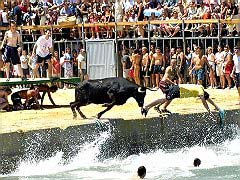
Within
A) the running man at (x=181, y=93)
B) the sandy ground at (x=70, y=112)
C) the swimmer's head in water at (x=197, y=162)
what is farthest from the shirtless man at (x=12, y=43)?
the swimmer's head in water at (x=197, y=162)

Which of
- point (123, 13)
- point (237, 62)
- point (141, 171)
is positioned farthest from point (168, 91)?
point (123, 13)

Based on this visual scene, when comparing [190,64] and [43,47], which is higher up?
[43,47]

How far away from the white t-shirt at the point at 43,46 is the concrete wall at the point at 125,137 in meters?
4.61

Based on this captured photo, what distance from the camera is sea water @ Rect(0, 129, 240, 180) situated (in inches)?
619

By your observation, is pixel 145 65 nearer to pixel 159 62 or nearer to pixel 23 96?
pixel 159 62

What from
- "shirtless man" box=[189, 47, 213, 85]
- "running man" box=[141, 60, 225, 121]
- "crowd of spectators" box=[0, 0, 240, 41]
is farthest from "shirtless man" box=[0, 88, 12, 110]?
"crowd of spectators" box=[0, 0, 240, 41]

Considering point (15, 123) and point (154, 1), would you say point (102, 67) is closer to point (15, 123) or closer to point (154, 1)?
point (154, 1)

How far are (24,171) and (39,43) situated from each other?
6.21m

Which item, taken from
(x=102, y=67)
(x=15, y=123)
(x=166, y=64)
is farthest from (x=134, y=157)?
(x=102, y=67)

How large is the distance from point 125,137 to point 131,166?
3.25ft

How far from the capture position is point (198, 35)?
80.1 feet

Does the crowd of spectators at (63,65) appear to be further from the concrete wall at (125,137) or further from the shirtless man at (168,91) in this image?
the concrete wall at (125,137)

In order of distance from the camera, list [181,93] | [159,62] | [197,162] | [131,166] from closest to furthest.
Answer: [197,162], [131,166], [181,93], [159,62]

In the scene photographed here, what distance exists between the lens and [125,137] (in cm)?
1770
